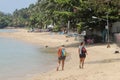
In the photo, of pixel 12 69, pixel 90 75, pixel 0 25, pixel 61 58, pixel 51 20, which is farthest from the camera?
pixel 0 25

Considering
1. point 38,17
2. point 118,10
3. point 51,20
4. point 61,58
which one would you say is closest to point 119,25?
point 118,10

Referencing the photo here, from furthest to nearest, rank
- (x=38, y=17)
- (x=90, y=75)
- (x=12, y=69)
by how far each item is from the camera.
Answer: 1. (x=38, y=17)
2. (x=12, y=69)
3. (x=90, y=75)

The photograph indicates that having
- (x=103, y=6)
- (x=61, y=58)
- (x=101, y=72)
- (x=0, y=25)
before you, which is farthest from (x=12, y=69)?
(x=0, y=25)

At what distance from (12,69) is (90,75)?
9744 mm

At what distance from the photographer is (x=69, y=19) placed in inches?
1780

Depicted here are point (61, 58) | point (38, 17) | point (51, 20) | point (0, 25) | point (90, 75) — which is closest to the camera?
point (90, 75)

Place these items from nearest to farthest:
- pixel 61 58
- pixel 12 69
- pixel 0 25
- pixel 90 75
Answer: pixel 90 75 < pixel 61 58 < pixel 12 69 < pixel 0 25

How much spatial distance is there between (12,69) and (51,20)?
56.6 metres

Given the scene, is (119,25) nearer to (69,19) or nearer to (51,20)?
(69,19)

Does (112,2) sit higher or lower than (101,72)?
higher

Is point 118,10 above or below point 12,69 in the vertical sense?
above

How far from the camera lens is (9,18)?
650 ft

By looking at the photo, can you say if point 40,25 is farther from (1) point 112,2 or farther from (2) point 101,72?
(2) point 101,72

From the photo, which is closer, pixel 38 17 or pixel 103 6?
pixel 103 6
